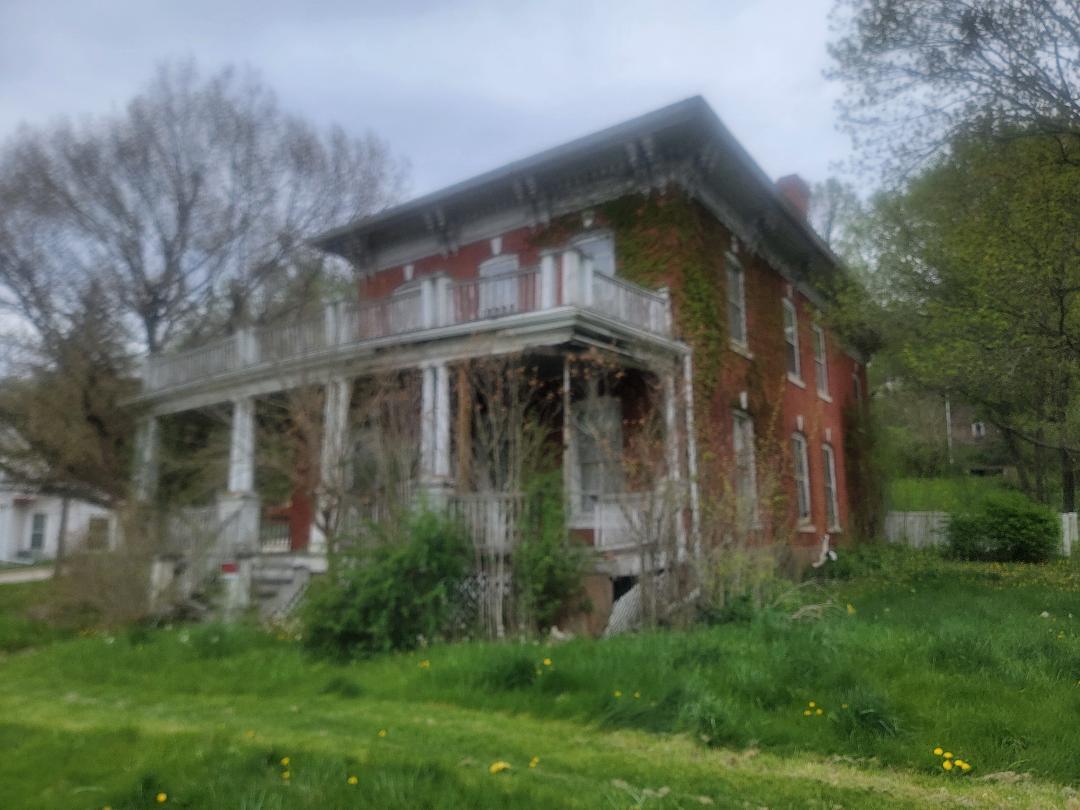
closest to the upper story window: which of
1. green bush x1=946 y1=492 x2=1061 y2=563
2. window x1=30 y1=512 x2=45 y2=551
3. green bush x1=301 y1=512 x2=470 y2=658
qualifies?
green bush x1=301 y1=512 x2=470 y2=658

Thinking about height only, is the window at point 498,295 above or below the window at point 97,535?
above

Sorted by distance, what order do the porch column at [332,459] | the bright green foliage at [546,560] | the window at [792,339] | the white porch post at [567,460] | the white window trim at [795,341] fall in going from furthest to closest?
1. the window at [792,339]
2. the white window trim at [795,341]
3. the porch column at [332,459]
4. the white porch post at [567,460]
5. the bright green foliage at [546,560]

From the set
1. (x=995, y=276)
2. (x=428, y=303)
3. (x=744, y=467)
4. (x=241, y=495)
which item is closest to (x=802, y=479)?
(x=744, y=467)

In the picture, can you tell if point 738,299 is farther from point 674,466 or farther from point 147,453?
point 147,453

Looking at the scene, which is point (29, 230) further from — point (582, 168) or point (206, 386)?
point (582, 168)

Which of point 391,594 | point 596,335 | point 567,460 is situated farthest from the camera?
point 596,335

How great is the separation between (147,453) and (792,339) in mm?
14367

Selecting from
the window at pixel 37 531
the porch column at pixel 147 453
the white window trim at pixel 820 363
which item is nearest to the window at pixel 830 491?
the white window trim at pixel 820 363

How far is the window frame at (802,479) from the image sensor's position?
17.7 m

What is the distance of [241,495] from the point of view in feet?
47.3

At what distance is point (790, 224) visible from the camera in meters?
17.3

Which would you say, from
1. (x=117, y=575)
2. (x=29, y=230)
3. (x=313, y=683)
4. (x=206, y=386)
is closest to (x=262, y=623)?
(x=117, y=575)

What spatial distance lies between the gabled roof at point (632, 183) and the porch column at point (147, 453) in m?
5.43

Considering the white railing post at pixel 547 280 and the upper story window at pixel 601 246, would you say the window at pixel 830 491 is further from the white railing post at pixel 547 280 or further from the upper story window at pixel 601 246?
the white railing post at pixel 547 280
